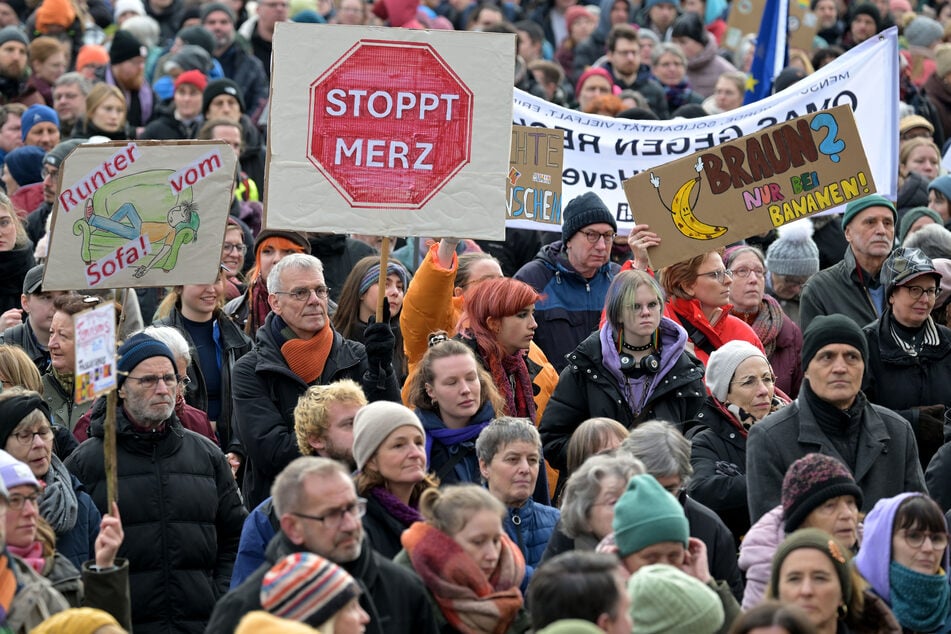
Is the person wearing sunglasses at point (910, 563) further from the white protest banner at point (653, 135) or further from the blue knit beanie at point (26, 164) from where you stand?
the blue knit beanie at point (26, 164)

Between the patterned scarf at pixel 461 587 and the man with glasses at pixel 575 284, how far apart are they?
336 cm

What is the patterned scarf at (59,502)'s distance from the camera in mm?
7105

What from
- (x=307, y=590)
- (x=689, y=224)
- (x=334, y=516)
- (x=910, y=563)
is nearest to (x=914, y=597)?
(x=910, y=563)

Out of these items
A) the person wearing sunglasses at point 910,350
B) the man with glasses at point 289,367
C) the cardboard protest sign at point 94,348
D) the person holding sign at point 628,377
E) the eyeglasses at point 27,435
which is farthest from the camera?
the person wearing sunglasses at point 910,350

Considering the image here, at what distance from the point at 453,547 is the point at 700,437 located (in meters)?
2.11

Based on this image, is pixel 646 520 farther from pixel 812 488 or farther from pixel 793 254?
pixel 793 254

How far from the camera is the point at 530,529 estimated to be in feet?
23.7

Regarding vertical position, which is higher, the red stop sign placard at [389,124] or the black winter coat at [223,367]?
the red stop sign placard at [389,124]

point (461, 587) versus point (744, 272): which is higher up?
point (744, 272)

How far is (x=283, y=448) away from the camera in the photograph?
8.00 m

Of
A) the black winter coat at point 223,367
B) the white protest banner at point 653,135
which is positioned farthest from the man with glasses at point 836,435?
the white protest banner at point 653,135

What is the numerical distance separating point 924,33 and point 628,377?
11.9 meters

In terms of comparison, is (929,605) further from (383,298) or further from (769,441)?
(383,298)

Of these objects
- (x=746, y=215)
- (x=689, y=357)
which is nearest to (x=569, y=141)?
(x=746, y=215)
